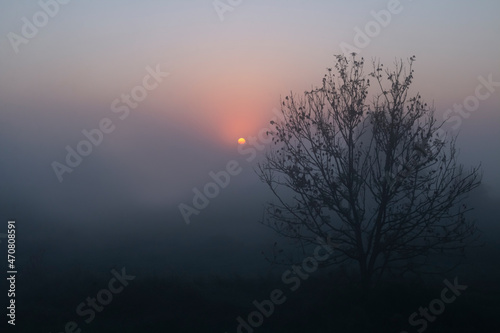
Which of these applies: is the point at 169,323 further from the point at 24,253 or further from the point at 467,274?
the point at 24,253

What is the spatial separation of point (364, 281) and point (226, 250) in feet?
49.4

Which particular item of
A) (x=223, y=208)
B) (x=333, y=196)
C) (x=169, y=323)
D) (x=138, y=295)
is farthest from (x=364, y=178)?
(x=223, y=208)

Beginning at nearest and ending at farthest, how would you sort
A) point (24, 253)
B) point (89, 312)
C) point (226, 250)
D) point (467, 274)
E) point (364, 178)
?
point (364, 178) < point (89, 312) < point (467, 274) < point (24, 253) < point (226, 250)

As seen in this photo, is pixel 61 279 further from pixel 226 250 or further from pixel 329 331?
pixel 226 250

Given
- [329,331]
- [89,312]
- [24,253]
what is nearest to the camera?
[329,331]

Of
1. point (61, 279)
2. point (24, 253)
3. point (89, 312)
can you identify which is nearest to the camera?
point (89, 312)

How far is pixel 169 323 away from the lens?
12.6m

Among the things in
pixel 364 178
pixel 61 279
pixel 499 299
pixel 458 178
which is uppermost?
pixel 61 279

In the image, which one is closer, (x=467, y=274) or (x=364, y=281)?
(x=364, y=281)

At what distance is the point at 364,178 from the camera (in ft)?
41.0

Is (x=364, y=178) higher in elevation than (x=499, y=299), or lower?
higher

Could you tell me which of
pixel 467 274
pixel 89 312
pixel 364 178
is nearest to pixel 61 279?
pixel 89 312

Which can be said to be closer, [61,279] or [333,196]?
[333,196]

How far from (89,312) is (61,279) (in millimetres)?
3803
